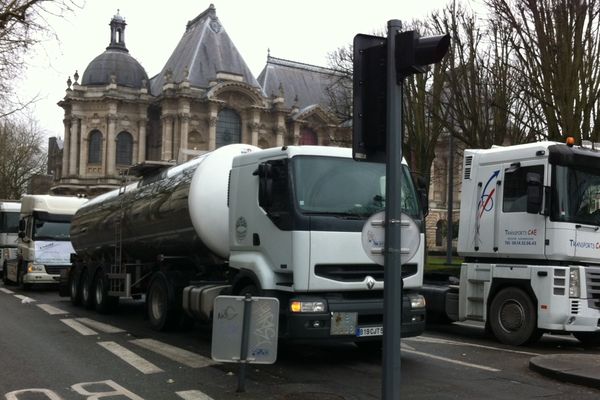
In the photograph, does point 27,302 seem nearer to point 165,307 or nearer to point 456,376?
point 165,307

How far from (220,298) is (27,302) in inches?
502

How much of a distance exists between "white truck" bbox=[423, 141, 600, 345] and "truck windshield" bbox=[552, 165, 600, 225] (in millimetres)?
15

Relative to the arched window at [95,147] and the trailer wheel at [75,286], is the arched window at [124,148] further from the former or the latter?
the trailer wheel at [75,286]

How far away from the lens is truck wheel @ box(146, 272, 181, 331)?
10859mm

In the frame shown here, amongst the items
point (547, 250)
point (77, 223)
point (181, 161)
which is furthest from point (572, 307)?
point (77, 223)

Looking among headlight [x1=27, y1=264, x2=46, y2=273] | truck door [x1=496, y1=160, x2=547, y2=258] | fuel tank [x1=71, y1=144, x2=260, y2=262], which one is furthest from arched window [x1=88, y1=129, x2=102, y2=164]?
truck door [x1=496, y1=160, x2=547, y2=258]

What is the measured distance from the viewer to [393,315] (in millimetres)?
4730

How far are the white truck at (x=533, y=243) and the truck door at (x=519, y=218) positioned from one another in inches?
0.6

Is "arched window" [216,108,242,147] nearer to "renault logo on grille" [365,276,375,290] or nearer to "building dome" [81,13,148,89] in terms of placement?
"building dome" [81,13,148,89]

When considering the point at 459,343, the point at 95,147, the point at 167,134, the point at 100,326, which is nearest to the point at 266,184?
the point at 459,343

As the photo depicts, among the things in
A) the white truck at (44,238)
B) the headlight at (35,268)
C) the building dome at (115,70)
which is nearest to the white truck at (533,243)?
the white truck at (44,238)

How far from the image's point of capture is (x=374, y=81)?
5000 mm

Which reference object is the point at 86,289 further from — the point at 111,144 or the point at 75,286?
the point at 111,144

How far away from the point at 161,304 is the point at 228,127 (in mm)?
62810
